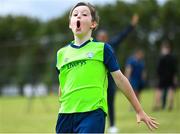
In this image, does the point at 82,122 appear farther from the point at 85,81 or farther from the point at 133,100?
the point at 133,100

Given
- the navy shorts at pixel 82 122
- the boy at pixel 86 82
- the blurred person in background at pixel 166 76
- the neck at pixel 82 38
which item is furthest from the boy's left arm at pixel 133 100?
the blurred person in background at pixel 166 76

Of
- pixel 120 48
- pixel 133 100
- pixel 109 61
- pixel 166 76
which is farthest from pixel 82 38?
pixel 120 48

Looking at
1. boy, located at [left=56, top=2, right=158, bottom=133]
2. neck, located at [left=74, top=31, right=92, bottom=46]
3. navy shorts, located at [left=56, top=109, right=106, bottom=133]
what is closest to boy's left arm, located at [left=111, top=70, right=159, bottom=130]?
boy, located at [left=56, top=2, right=158, bottom=133]

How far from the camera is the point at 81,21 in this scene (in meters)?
4.49

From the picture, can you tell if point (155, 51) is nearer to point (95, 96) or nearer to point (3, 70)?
point (3, 70)

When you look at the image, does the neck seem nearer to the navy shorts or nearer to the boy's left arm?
the boy's left arm

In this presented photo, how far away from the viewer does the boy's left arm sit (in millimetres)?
4352

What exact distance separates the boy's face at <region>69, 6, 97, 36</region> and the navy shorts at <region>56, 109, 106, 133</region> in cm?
66

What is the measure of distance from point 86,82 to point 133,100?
405 mm

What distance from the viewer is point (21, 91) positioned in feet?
132

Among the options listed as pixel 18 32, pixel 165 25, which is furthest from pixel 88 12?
pixel 18 32

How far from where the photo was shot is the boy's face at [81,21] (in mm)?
4480

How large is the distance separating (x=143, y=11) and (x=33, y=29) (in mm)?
25720

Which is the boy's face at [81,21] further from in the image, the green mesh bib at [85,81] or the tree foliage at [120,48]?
the tree foliage at [120,48]
